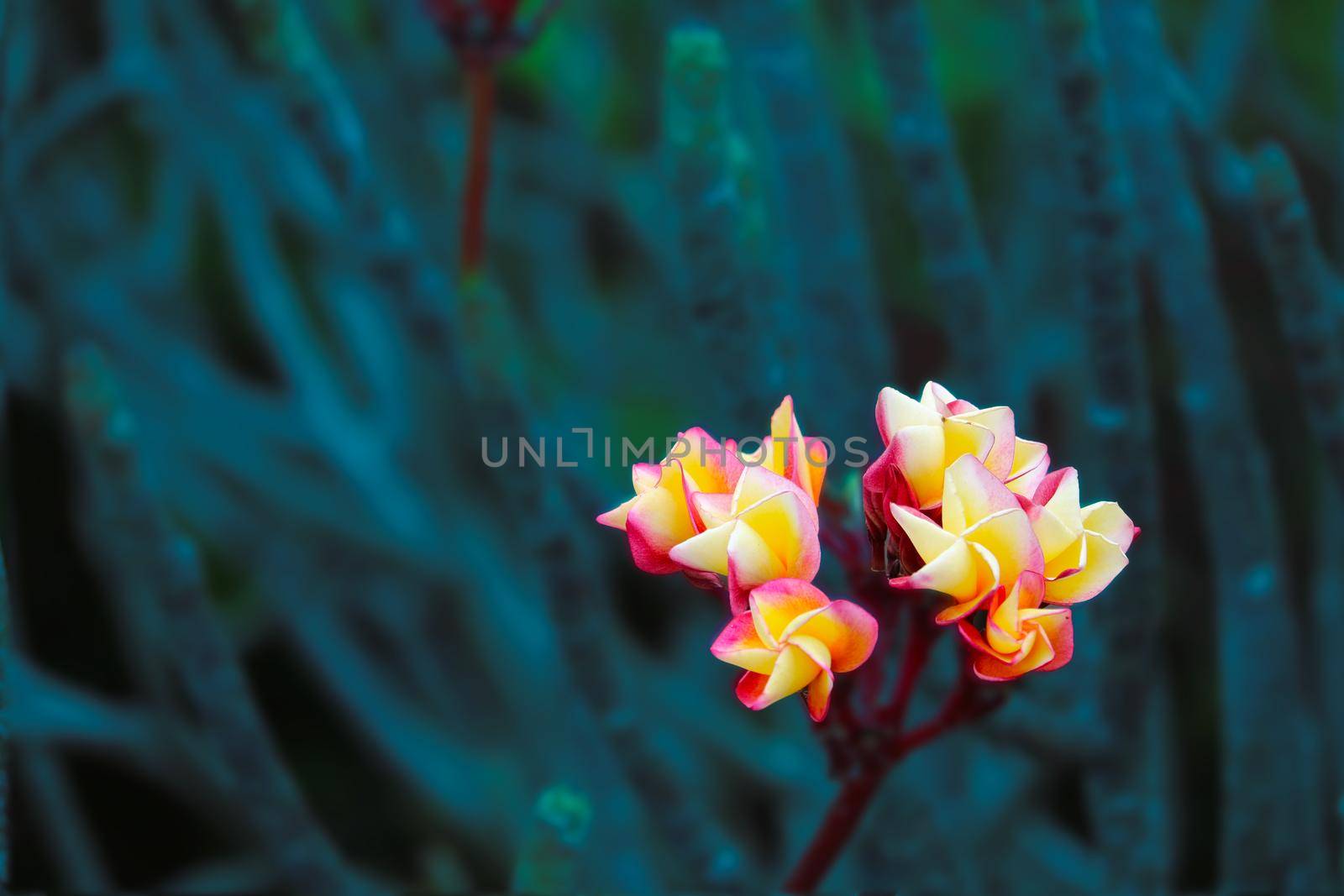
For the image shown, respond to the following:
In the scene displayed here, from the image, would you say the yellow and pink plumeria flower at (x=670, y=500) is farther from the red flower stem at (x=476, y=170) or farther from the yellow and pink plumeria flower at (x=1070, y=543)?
the red flower stem at (x=476, y=170)

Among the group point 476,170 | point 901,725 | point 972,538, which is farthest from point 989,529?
point 476,170

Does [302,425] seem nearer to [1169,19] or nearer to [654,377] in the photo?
[654,377]

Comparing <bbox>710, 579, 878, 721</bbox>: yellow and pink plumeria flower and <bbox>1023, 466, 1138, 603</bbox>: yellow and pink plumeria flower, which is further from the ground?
<bbox>1023, 466, 1138, 603</bbox>: yellow and pink plumeria flower

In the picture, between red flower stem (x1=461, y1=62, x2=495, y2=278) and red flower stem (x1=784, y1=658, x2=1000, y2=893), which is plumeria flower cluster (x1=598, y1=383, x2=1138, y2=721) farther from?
red flower stem (x1=461, y1=62, x2=495, y2=278)

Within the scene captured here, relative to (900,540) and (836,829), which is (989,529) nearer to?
(900,540)

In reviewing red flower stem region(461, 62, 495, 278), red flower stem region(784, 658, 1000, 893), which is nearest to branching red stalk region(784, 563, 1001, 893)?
red flower stem region(784, 658, 1000, 893)

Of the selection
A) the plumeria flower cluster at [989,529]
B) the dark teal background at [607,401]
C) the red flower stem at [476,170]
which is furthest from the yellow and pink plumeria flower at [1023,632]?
the red flower stem at [476,170]
